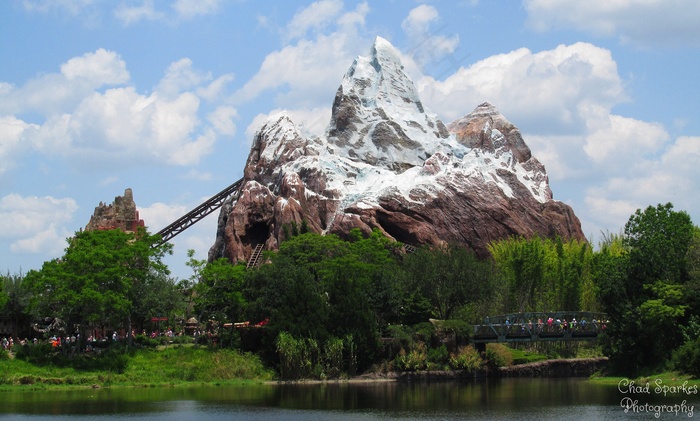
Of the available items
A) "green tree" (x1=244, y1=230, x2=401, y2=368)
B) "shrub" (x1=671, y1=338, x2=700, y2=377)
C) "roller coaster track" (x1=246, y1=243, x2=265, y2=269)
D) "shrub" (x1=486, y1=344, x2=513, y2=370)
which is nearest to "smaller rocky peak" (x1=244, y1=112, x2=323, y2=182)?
"roller coaster track" (x1=246, y1=243, x2=265, y2=269)

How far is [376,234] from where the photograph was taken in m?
76.2

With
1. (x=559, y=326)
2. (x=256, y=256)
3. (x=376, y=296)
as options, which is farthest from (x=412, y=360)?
(x=256, y=256)

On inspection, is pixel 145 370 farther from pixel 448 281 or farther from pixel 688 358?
pixel 688 358

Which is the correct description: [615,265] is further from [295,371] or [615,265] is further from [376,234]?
[376,234]

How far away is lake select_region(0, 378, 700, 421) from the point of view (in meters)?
38.0

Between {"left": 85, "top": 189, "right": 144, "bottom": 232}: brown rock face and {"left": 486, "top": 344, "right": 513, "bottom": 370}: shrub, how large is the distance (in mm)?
40812

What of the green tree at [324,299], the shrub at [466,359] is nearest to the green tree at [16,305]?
the green tree at [324,299]

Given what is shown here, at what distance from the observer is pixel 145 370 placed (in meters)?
55.4

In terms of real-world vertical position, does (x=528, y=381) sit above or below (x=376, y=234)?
below

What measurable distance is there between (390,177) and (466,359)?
3066cm

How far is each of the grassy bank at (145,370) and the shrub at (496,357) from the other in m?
14.4

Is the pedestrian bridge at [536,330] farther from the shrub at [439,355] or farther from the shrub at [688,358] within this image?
the shrub at [688,358]

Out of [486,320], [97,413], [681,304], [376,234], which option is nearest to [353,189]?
[376,234]

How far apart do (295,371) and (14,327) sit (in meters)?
23.0
